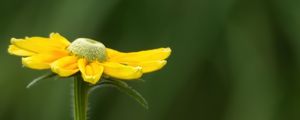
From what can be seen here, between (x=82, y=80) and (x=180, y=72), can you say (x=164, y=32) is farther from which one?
(x=82, y=80)

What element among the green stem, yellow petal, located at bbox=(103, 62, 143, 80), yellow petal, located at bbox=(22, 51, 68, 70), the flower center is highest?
the flower center

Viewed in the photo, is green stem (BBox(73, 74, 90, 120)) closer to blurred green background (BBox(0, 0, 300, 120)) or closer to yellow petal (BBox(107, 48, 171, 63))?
yellow petal (BBox(107, 48, 171, 63))

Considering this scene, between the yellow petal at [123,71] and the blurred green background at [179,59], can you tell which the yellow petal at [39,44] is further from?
the blurred green background at [179,59]

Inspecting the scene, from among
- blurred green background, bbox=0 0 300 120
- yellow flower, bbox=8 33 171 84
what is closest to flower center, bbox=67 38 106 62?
yellow flower, bbox=8 33 171 84

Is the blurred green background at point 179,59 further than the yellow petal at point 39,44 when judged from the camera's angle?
Yes

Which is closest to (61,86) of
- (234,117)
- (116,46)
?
(116,46)

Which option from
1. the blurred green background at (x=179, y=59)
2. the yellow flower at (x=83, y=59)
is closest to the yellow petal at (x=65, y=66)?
the yellow flower at (x=83, y=59)

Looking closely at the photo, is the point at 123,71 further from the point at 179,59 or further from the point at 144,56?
the point at 179,59

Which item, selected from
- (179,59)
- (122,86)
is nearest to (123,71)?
(122,86)
